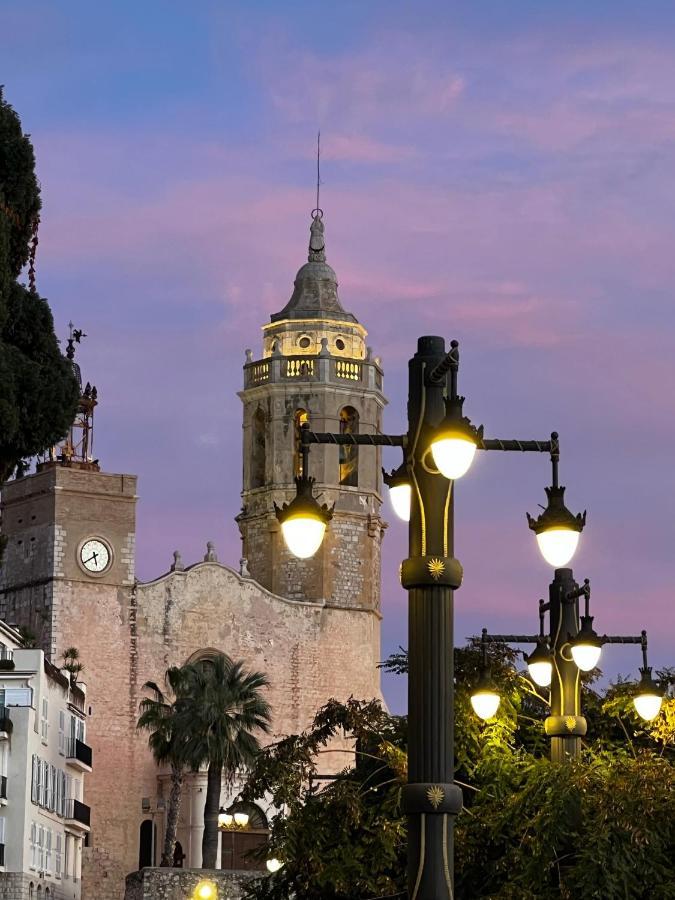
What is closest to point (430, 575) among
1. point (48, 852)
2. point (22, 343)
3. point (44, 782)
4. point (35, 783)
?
point (22, 343)

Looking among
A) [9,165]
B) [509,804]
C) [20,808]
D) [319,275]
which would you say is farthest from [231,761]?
[509,804]

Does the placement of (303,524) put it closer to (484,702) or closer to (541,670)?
(484,702)

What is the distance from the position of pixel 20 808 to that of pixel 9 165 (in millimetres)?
32857

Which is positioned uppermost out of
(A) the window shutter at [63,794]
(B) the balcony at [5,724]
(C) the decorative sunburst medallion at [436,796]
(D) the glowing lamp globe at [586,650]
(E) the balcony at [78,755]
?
(E) the balcony at [78,755]

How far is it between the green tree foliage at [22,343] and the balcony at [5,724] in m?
30.8

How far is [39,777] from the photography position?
58562mm

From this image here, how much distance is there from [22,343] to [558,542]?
1394cm

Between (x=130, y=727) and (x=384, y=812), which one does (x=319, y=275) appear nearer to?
(x=130, y=727)

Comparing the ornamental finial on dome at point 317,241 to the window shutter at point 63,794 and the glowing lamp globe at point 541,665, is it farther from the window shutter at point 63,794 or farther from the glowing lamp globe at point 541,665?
the glowing lamp globe at point 541,665

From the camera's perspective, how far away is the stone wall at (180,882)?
5981cm

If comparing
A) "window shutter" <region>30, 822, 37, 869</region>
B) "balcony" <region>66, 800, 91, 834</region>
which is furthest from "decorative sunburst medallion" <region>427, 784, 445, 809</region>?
"balcony" <region>66, 800, 91, 834</region>

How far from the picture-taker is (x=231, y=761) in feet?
204

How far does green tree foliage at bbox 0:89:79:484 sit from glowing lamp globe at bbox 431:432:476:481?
13.1m

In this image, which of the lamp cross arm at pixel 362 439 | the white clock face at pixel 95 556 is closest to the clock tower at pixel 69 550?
the white clock face at pixel 95 556
